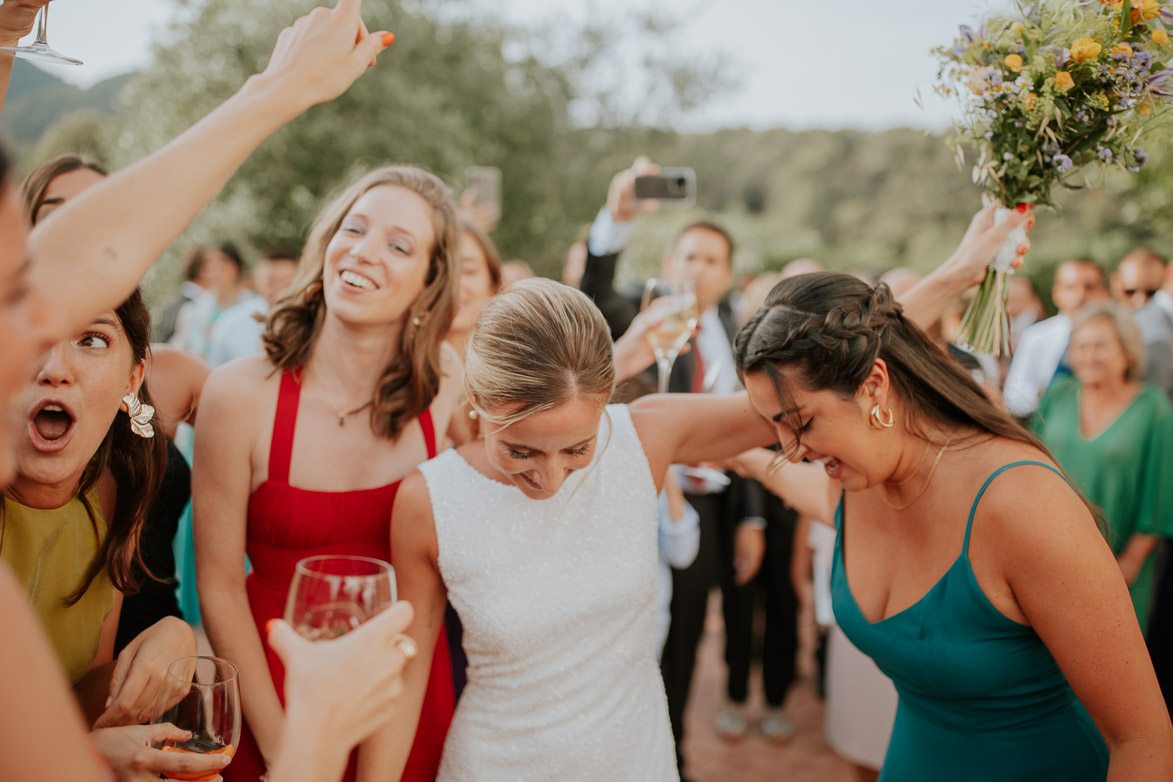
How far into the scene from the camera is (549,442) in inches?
77.0

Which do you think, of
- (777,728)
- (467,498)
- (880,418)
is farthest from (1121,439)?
(467,498)

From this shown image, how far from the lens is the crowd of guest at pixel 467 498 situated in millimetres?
1544

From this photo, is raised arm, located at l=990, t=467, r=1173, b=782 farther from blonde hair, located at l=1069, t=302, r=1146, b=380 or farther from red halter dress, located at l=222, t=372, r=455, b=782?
blonde hair, located at l=1069, t=302, r=1146, b=380

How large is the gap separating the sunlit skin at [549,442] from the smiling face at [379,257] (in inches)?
28.4

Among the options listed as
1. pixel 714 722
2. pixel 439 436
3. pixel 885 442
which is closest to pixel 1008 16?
pixel 885 442

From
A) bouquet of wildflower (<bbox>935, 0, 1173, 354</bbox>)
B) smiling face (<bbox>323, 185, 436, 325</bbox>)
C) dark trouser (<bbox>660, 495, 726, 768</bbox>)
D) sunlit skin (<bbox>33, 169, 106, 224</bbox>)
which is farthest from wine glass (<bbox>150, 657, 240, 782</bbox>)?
dark trouser (<bbox>660, 495, 726, 768</bbox>)

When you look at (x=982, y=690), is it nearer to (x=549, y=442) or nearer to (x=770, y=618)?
(x=549, y=442)

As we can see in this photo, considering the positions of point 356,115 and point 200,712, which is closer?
point 200,712

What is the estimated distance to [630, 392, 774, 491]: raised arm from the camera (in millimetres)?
2377

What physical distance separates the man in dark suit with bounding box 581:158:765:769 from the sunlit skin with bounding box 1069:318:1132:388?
2081 millimetres

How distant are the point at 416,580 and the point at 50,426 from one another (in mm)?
901

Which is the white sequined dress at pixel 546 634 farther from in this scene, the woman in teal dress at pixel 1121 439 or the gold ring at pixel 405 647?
the woman in teal dress at pixel 1121 439

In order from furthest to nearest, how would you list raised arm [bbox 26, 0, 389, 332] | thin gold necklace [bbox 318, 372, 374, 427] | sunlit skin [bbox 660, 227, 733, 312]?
1. sunlit skin [bbox 660, 227, 733, 312]
2. thin gold necklace [bbox 318, 372, 374, 427]
3. raised arm [bbox 26, 0, 389, 332]

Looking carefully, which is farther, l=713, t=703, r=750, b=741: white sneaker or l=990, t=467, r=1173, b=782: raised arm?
l=713, t=703, r=750, b=741: white sneaker
